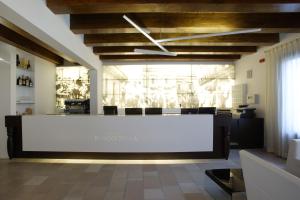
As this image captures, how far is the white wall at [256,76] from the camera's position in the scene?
6215 mm

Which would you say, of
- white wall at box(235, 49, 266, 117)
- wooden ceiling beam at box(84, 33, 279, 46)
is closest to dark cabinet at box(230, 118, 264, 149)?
white wall at box(235, 49, 266, 117)

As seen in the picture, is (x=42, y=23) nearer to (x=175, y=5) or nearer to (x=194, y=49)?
(x=175, y=5)

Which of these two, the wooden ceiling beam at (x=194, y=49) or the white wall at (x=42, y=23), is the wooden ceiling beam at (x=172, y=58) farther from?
the white wall at (x=42, y=23)

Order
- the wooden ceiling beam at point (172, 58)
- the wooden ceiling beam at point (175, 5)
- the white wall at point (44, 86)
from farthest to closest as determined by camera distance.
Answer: the wooden ceiling beam at point (172, 58) < the white wall at point (44, 86) < the wooden ceiling beam at point (175, 5)

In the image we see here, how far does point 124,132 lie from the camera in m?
4.86

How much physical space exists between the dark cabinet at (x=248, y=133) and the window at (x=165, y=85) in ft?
6.01

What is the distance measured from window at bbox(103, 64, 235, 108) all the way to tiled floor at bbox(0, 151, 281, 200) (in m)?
3.47

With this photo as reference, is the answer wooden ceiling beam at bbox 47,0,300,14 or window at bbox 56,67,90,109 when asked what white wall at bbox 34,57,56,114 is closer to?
window at bbox 56,67,90,109

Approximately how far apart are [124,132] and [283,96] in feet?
11.6

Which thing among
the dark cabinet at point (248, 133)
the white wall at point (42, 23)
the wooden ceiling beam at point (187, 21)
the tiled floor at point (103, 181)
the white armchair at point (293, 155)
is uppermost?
the wooden ceiling beam at point (187, 21)

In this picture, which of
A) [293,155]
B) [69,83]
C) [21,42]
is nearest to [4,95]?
[21,42]

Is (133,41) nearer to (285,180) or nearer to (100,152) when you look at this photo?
(100,152)

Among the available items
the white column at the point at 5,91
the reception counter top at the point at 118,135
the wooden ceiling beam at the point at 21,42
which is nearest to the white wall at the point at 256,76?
the reception counter top at the point at 118,135

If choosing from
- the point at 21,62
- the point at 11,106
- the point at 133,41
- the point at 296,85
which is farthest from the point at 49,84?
the point at 296,85
